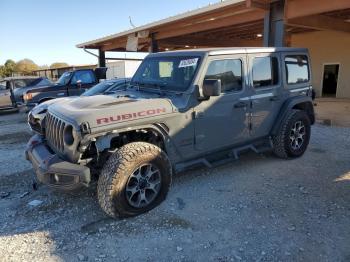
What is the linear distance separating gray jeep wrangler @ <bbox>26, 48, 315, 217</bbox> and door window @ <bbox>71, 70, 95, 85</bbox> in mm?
6335

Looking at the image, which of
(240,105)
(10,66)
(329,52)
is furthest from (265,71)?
(10,66)

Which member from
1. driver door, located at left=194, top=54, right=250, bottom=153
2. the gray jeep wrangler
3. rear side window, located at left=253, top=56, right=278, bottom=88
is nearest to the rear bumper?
the gray jeep wrangler

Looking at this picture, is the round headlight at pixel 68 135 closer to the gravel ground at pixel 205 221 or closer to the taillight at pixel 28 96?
the gravel ground at pixel 205 221

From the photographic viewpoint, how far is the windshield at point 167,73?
163 inches

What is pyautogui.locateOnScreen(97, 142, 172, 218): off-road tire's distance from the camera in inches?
132

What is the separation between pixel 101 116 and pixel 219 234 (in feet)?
5.77

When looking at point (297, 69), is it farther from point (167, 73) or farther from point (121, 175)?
point (121, 175)

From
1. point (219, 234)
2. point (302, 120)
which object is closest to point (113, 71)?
point (302, 120)

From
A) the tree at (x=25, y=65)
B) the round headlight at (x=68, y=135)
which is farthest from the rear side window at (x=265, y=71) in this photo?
the tree at (x=25, y=65)

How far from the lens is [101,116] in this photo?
3301 millimetres

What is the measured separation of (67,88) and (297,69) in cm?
767

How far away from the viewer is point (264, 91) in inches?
191

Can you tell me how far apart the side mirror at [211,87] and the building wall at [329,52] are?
44.6 ft

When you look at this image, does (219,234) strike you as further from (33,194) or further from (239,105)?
(33,194)
